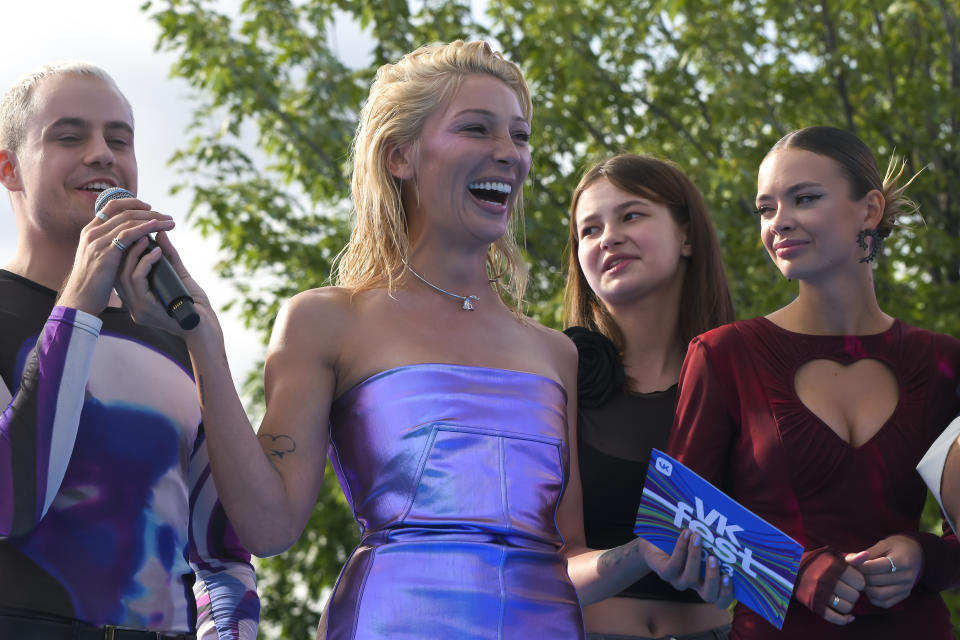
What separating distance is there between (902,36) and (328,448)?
8.37m

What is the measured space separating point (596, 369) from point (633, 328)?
27cm

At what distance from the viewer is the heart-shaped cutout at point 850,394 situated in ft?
9.02

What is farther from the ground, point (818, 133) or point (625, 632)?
point (818, 133)

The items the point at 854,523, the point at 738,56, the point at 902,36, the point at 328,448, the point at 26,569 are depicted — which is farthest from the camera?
the point at 902,36

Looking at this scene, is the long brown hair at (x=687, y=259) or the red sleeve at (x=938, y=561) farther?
the long brown hair at (x=687, y=259)

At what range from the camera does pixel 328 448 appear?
251 centimetres

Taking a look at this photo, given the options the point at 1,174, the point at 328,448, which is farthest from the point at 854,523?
the point at 1,174

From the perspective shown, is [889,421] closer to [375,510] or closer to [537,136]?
[375,510]

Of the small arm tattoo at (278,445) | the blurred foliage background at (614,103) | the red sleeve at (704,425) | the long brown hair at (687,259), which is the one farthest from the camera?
the blurred foliage background at (614,103)

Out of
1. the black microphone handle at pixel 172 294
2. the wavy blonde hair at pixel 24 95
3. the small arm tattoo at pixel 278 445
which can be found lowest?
the small arm tattoo at pixel 278 445

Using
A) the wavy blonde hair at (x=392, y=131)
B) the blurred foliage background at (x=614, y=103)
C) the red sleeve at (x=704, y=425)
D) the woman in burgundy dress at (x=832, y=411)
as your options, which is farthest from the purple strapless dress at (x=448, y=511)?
the blurred foliage background at (x=614, y=103)

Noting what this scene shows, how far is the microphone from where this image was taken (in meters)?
2.13

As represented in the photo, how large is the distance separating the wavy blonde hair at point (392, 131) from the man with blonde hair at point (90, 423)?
502 mm

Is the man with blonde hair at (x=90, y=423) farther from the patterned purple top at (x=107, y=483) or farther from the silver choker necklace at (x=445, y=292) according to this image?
the silver choker necklace at (x=445, y=292)
